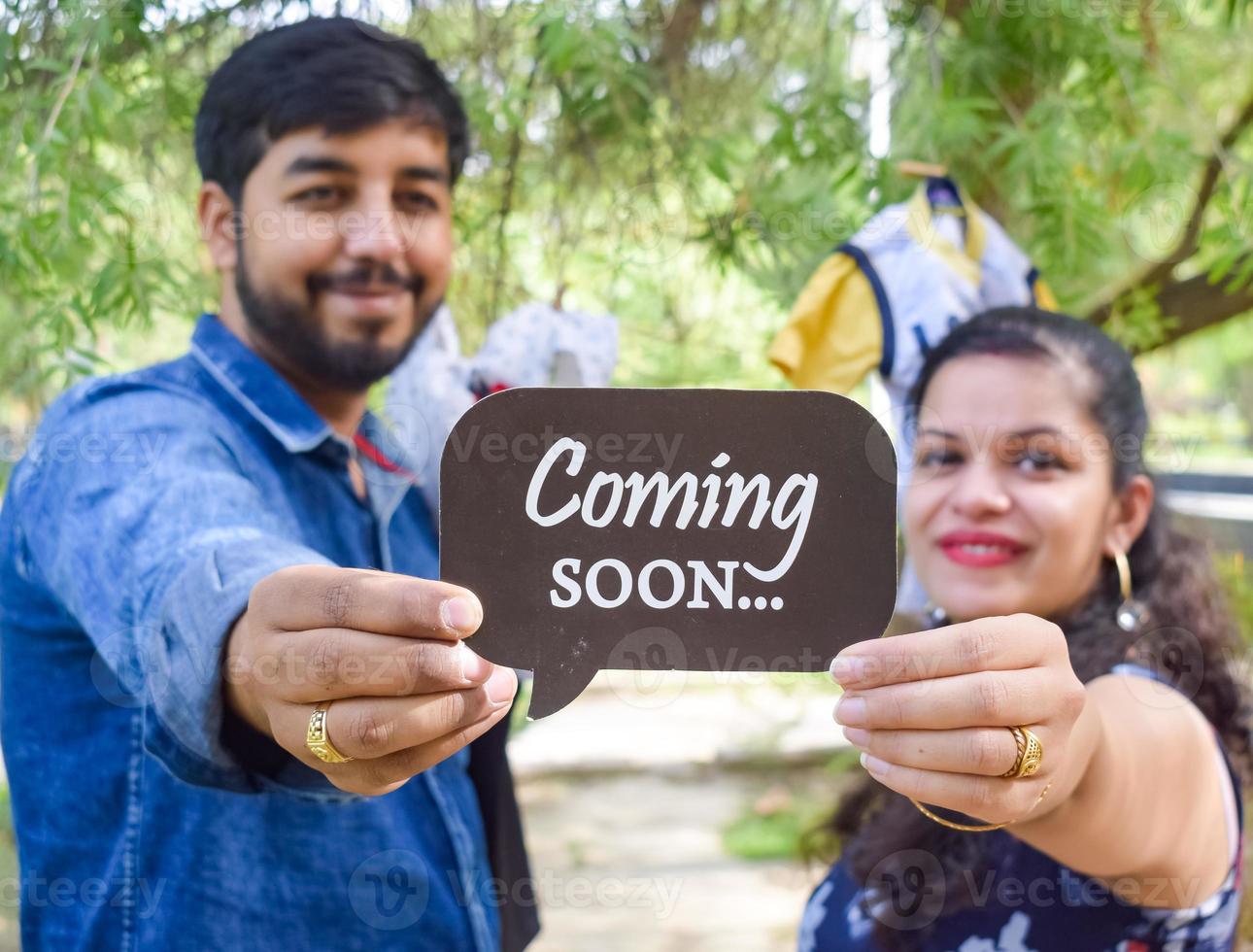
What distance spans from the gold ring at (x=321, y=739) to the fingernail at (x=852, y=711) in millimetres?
393

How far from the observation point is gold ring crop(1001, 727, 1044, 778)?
842 mm

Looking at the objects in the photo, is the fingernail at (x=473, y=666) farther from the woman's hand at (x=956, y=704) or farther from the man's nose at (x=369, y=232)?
the man's nose at (x=369, y=232)

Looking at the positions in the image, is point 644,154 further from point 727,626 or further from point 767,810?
point 767,810

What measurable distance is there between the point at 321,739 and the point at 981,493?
2.76 feet

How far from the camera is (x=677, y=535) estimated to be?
88cm

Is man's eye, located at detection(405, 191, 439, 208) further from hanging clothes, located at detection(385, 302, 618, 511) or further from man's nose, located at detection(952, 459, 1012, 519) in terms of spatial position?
man's nose, located at detection(952, 459, 1012, 519)

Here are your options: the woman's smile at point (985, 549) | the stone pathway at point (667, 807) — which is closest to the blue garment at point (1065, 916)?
the woman's smile at point (985, 549)

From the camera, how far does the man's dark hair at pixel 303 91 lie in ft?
4.62

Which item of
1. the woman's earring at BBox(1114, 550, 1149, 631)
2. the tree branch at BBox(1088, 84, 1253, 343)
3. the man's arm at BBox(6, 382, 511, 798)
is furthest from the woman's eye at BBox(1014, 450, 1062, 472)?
the tree branch at BBox(1088, 84, 1253, 343)

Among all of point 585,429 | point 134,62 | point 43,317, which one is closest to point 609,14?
point 134,62

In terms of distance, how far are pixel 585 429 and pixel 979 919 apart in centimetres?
86

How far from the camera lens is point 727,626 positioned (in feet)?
2.89

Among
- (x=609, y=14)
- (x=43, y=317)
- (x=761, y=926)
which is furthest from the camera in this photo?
(x=761, y=926)

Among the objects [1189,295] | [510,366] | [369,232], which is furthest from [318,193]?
[1189,295]
